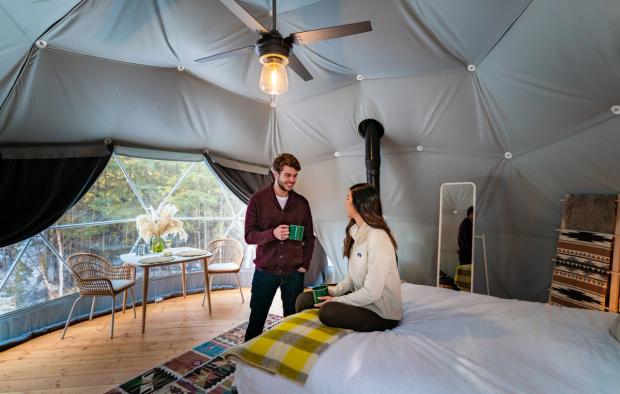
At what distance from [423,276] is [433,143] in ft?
5.53

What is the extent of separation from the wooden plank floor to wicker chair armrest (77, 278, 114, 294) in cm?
45

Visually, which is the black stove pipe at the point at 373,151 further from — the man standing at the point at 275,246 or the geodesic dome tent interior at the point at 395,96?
the man standing at the point at 275,246

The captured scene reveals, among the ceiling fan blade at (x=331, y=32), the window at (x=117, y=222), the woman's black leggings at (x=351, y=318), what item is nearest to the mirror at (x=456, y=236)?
the woman's black leggings at (x=351, y=318)

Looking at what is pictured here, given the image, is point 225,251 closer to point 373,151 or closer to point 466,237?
point 373,151

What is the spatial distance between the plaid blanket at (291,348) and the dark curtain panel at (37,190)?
262 cm

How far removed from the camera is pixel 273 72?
1948 mm

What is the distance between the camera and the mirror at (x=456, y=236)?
11.2 ft

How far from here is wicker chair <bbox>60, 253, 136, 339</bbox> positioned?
10.1 feet

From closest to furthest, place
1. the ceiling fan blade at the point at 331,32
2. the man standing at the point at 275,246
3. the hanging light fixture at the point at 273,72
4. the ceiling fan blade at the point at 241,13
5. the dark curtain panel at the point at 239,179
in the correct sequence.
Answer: the ceiling fan blade at the point at 241,13, the ceiling fan blade at the point at 331,32, the hanging light fixture at the point at 273,72, the man standing at the point at 275,246, the dark curtain panel at the point at 239,179

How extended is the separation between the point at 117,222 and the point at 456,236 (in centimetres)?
412

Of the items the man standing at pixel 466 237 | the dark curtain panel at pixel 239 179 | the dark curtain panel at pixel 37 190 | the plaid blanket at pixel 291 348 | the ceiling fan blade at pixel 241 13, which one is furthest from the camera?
the dark curtain panel at pixel 239 179

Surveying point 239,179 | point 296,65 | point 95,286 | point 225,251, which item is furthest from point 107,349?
point 296,65

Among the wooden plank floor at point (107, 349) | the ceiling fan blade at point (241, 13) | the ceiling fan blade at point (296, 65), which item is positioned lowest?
the wooden plank floor at point (107, 349)

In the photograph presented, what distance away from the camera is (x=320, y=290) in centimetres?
210
